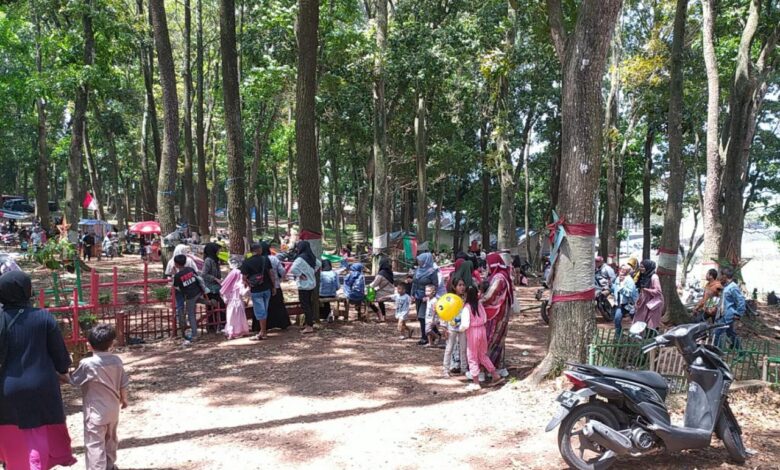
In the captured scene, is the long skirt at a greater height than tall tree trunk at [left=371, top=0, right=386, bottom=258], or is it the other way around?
tall tree trunk at [left=371, top=0, right=386, bottom=258]

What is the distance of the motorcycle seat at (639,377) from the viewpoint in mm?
4559

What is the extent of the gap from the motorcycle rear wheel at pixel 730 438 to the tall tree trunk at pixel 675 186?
299 inches

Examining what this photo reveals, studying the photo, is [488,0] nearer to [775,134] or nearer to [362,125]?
[362,125]

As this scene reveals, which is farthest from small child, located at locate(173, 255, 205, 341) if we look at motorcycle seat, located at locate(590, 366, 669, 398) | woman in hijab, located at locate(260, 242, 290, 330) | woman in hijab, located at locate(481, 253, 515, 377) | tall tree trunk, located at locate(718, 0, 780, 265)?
tall tree trunk, located at locate(718, 0, 780, 265)

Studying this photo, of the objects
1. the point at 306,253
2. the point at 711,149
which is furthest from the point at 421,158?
the point at 306,253

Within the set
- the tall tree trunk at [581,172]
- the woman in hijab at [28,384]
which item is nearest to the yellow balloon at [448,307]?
the tall tree trunk at [581,172]

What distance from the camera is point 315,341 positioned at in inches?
388

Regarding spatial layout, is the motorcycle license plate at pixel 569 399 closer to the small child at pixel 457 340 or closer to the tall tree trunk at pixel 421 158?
the small child at pixel 457 340

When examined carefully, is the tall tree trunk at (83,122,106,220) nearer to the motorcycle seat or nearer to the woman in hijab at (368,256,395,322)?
the woman in hijab at (368,256,395,322)

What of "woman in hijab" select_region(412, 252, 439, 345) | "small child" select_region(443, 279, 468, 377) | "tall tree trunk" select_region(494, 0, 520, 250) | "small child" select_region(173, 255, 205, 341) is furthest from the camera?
"tall tree trunk" select_region(494, 0, 520, 250)

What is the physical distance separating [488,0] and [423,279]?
49.9ft

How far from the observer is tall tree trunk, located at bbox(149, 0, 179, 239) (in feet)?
40.4

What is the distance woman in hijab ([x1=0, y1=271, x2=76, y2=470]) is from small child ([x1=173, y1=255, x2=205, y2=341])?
218 inches

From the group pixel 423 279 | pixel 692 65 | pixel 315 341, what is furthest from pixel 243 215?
pixel 692 65
